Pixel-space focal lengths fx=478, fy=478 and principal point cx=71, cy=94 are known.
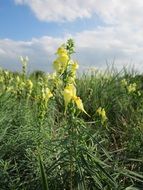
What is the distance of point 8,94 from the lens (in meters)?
6.15

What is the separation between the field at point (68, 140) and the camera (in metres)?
3.35

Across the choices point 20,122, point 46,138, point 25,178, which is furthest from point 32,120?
point 25,178

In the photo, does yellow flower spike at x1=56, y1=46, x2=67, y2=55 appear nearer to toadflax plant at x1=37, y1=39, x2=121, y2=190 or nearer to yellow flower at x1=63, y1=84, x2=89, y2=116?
toadflax plant at x1=37, y1=39, x2=121, y2=190

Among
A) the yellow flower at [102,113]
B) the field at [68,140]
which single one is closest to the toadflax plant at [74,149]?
the field at [68,140]

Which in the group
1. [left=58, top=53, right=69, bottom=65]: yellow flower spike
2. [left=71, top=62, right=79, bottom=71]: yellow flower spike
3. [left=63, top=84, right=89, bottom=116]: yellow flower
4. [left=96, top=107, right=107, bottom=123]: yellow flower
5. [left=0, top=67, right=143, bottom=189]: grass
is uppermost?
[left=58, top=53, right=69, bottom=65]: yellow flower spike

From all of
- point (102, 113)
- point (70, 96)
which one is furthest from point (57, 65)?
point (102, 113)

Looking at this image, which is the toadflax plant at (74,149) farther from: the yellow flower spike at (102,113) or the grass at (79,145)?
the yellow flower spike at (102,113)

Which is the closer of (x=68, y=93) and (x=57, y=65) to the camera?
(x=68, y=93)

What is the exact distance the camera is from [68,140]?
3256 millimetres

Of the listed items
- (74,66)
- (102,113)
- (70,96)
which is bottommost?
(102,113)

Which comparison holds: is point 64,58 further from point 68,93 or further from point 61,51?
point 68,93

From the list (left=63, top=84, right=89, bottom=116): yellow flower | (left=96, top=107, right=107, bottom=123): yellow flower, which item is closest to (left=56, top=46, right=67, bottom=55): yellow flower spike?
(left=63, top=84, right=89, bottom=116): yellow flower

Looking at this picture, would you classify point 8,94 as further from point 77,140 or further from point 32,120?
point 77,140

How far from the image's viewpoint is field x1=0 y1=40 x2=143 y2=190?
3.35 meters
